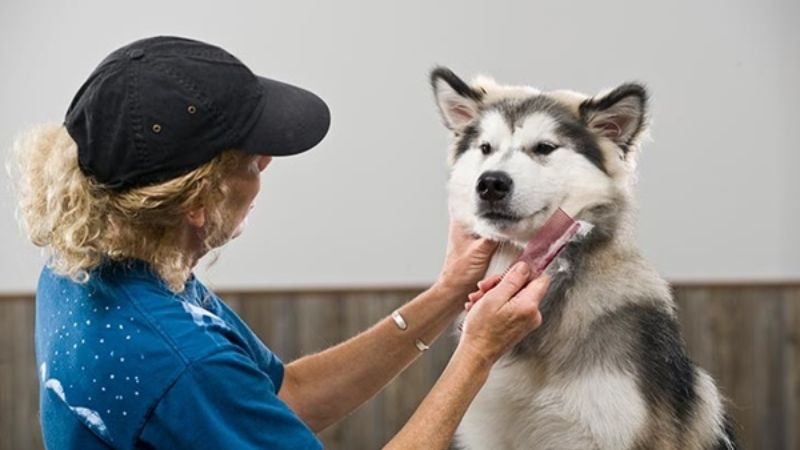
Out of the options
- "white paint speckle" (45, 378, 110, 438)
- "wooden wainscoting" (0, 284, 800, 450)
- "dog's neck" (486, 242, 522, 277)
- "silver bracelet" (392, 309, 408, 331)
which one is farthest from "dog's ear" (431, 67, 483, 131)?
"wooden wainscoting" (0, 284, 800, 450)

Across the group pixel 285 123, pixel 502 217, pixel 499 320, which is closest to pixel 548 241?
pixel 502 217

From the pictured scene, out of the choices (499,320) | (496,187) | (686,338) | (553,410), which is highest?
(496,187)

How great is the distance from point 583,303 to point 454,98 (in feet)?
1.63

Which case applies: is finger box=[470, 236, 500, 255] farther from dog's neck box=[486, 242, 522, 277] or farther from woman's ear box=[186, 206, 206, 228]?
woman's ear box=[186, 206, 206, 228]

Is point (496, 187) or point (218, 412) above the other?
point (496, 187)

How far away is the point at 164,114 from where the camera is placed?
1601mm

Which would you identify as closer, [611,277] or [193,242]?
[193,242]

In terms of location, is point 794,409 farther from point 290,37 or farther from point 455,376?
point 455,376

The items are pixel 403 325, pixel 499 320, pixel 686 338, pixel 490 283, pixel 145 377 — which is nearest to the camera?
pixel 145 377

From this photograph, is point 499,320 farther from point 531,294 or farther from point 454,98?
point 454,98

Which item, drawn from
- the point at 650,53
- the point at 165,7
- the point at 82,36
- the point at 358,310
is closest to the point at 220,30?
the point at 165,7

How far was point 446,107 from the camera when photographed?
7.56 feet

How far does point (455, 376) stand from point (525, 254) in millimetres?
265

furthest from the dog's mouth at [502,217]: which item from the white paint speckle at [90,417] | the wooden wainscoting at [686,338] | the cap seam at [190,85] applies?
the wooden wainscoting at [686,338]
